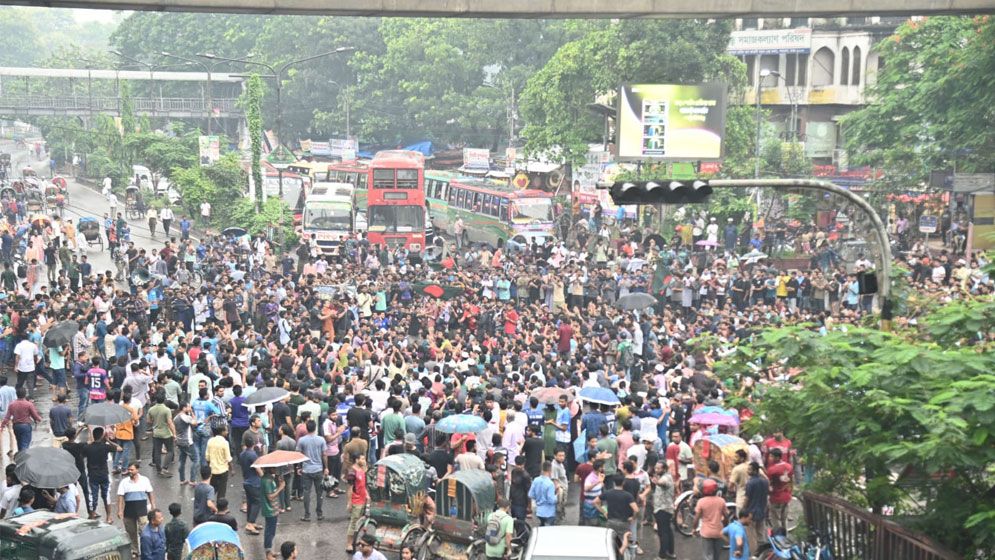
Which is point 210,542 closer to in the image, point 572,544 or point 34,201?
point 572,544

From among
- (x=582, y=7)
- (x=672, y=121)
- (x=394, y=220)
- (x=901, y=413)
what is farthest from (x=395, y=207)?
(x=901, y=413)

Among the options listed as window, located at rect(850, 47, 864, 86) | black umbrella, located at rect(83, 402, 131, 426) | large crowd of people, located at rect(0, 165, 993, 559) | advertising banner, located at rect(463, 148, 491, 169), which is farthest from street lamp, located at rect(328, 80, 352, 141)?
black umbrella, located at rect(83, 402, 131, 426)

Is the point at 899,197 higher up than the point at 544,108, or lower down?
lower down

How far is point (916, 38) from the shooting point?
40.9 metres

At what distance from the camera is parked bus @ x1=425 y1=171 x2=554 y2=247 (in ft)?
140

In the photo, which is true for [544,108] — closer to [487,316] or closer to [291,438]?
[487,316]

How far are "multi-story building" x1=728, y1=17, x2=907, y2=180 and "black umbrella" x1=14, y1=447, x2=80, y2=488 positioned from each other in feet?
162

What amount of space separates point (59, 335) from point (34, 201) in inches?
1438

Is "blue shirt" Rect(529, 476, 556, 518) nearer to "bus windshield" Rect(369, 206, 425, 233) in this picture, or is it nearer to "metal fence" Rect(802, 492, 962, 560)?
"metal fence" Rect(802, 492, 962, 560)

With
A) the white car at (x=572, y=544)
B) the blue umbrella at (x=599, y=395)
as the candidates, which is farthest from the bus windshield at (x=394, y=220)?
the white car at (x=572, y=544)

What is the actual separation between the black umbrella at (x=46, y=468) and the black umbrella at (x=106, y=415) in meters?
1.49

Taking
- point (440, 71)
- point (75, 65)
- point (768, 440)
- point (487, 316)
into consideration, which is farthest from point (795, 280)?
point (75, 65)

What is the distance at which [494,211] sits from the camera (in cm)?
4388

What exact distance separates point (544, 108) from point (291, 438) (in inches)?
1357
